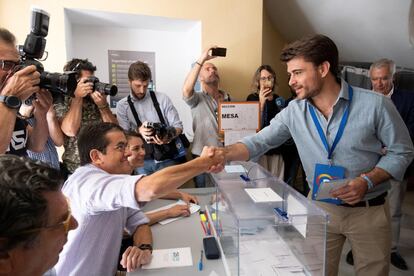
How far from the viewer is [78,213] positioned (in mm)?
1152

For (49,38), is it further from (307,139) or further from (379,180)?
(379,180)

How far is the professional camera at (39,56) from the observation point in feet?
4.54

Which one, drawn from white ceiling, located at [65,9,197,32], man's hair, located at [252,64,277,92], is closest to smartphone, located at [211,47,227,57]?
man's hair, located at [252,64,277,92]

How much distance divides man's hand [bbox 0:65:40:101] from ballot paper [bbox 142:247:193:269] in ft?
2.78

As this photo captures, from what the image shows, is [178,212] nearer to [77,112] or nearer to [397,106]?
[77,112]

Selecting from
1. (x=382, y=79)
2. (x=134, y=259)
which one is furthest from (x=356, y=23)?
(x=134, y=259)

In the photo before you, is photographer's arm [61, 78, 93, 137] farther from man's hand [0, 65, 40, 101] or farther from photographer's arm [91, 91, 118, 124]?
man's hand [0, 65, 40, 101]

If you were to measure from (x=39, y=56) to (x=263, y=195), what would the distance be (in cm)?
131

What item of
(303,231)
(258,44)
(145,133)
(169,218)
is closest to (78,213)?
(169,218)

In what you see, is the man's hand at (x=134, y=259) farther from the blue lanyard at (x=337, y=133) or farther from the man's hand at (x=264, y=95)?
the man's hand at (x=264, y=95)

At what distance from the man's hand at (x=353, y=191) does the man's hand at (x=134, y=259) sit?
32.6 inches

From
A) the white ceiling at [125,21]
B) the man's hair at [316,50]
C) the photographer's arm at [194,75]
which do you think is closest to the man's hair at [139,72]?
the photographer's arm at [194,75]

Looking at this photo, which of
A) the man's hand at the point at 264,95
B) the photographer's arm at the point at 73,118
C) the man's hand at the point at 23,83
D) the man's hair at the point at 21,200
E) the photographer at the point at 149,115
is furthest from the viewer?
the man's hand at the point at 264,95

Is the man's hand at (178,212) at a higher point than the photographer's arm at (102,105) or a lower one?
lower
